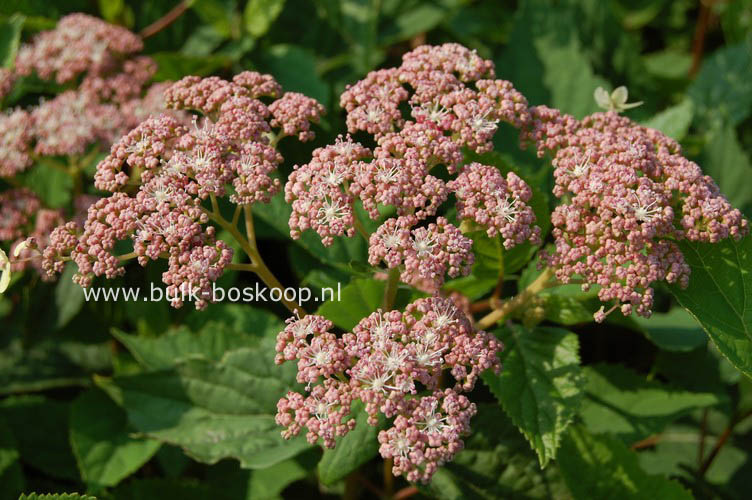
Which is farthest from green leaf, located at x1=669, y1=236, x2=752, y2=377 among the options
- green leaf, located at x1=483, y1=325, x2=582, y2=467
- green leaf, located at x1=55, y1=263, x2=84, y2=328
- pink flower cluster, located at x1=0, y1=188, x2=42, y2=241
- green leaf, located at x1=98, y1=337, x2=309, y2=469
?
pink flower cluster, located at x1=0, y1=188, x2=42, y2=241

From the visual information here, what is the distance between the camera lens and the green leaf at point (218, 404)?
2361mm

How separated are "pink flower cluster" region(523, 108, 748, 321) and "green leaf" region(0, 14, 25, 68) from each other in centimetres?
218

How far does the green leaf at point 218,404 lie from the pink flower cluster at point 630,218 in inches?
40.3

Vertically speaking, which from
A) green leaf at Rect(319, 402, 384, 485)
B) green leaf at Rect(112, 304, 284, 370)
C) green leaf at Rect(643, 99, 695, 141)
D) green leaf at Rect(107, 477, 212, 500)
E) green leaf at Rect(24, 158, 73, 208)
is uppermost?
green leaf at Rect(643, 99, 695, 141)

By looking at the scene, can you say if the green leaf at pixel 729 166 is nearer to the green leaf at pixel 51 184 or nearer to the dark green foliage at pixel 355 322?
the dark green foliage at pixel 355 322

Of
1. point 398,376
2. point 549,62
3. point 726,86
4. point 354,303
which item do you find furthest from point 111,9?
point 726,86

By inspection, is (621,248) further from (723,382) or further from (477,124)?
(723,382)

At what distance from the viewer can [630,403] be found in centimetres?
265

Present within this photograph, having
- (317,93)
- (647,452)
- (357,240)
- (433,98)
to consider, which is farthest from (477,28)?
(647,452)

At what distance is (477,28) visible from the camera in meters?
3.93

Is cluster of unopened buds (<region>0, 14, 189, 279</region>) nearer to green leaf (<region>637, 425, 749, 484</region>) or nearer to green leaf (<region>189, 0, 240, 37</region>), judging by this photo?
green leaf (<region>189, 0, 240, 37</region>)

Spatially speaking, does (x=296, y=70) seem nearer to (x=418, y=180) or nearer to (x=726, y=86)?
(x=418, y=180)

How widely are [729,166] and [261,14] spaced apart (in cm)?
224

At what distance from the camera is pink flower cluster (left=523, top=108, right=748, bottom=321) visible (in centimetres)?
182
